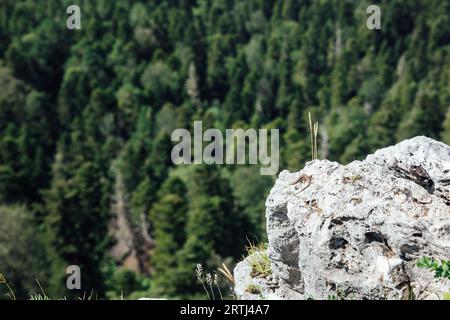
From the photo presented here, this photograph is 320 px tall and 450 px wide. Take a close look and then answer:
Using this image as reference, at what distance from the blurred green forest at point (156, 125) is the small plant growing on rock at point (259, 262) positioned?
22423 mm

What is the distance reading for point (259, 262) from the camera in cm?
1136

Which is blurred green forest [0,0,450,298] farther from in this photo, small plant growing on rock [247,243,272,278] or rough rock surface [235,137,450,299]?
rough rock surface [235,137,450,299]

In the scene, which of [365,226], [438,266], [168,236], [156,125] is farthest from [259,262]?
[156,125]

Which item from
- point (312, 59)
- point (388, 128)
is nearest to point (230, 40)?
point (312, 59)

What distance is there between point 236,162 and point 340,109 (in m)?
52.4

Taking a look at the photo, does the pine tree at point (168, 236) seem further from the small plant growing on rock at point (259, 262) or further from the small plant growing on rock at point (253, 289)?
the small plant growing on rock at point (253, 289)

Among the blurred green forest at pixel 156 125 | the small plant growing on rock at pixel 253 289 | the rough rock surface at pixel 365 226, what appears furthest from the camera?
the blurred green forest at pixel 156 125

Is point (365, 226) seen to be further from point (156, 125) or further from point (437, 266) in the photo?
point (156, 125)

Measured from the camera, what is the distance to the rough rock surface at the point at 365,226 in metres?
8.94

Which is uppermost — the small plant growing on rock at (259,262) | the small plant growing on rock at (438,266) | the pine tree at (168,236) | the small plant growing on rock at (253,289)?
the small plant growing on rock at (438,266)

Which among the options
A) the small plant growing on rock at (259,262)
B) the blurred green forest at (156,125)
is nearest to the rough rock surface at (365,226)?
the small plant growing on rock at (259,262)

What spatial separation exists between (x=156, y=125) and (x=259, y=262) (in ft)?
455

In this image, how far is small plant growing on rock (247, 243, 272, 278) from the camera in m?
11.1
